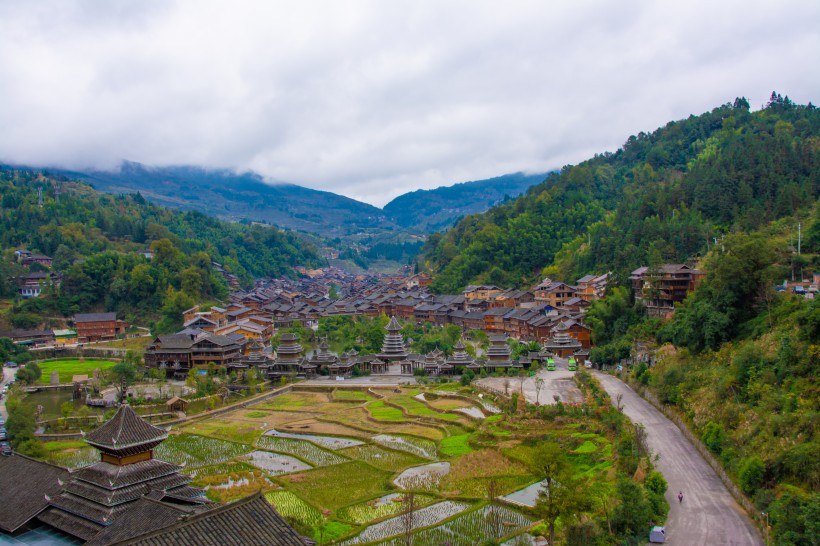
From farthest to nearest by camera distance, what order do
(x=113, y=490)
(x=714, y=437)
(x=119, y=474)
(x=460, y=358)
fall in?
(x=460, y=358)
(x=714, y=437)
(x=119, y=474)
(x=113, y=490)

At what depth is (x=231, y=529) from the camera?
1181 centimetres

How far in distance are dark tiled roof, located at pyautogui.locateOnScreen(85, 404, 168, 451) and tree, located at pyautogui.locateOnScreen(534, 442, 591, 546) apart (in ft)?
37.8

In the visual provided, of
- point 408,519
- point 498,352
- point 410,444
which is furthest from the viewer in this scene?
point 498,352

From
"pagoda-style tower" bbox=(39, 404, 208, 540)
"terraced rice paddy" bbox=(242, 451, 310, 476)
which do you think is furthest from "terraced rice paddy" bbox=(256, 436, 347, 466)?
"pagoda-style tower" bbox=(39, 404, 208, 540)

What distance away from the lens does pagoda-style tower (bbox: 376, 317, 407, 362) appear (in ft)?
184

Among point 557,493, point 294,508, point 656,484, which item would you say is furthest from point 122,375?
point 656,484

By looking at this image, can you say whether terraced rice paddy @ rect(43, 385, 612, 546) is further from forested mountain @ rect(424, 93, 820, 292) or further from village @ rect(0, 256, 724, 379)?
forested mountain @ rect(424, 93, 820, 292)

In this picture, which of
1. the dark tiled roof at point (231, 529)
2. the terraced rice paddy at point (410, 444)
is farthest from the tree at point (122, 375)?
the dark tiled roof at point (231, 529)

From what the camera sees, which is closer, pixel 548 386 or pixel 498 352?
pixel 548 386

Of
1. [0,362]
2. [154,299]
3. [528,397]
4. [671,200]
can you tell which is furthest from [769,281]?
[154,299]

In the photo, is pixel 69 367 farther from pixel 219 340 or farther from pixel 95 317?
pixel 219 340

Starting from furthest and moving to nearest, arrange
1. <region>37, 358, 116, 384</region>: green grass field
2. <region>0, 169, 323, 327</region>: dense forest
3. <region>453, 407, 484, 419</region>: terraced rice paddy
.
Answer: <region>0, 169, 323, 327</region>: dense forest, <region>37, 358, 116, 384</region>: green grass field, <region>453, 407, 484, 419</region>: terraced rice paddy

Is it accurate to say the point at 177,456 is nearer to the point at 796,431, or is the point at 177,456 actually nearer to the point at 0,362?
the point at 796,431

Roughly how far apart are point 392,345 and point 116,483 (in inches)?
1573
